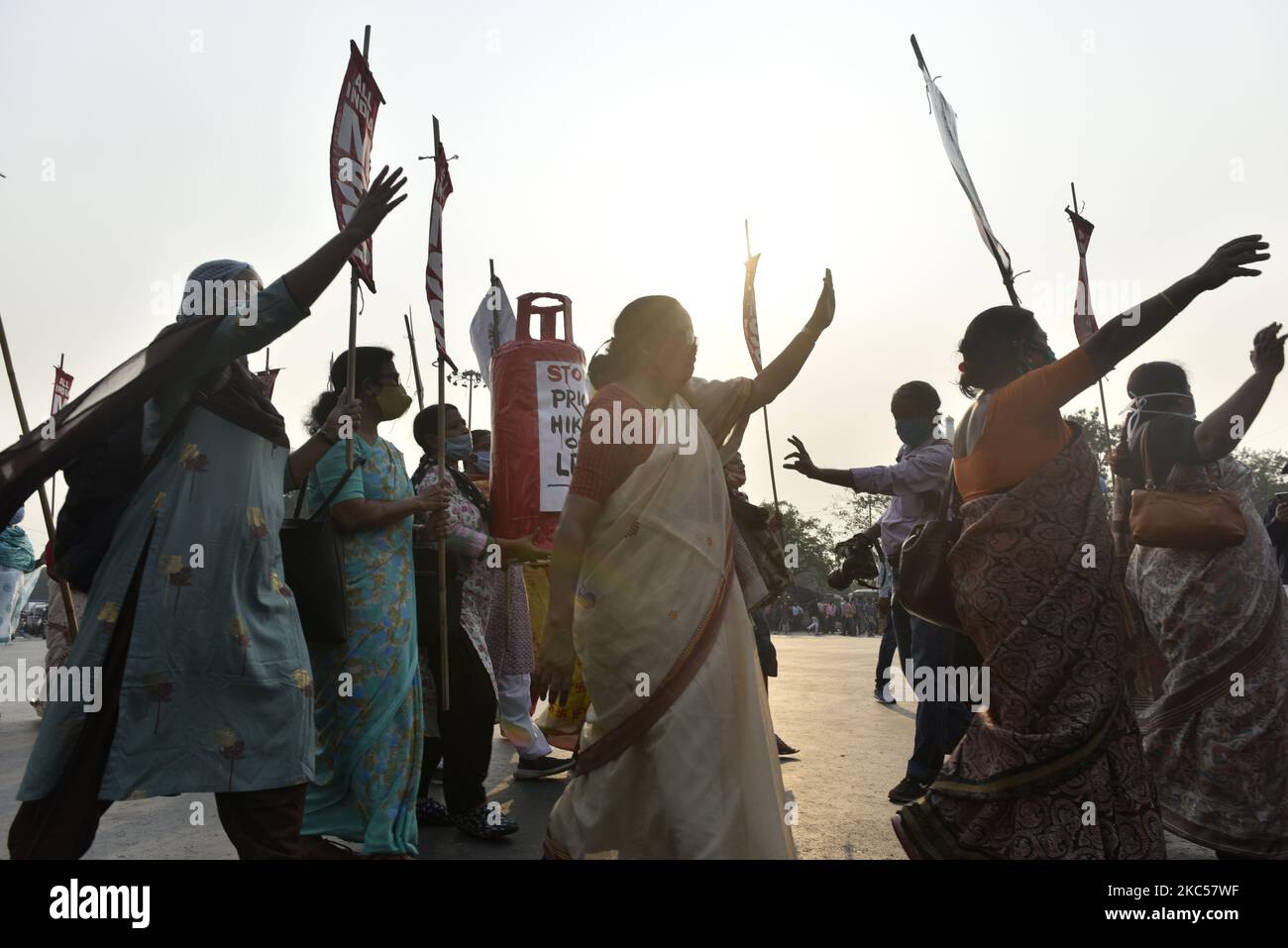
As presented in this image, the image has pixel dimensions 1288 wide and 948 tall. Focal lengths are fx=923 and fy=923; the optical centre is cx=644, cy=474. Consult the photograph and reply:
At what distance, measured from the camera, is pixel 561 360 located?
463 centimetres

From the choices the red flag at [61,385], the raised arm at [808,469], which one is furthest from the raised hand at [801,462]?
the red flag at [61,385]

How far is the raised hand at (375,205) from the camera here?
2369mm

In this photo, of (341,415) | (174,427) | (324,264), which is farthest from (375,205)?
(341,415)

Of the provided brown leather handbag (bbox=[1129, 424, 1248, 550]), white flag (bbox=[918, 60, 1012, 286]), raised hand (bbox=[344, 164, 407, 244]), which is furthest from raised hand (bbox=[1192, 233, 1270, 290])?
raised hand (bbox=[344, 164, 407, 244])

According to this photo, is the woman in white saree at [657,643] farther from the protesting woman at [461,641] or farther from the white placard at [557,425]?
the white placard at [557,425]

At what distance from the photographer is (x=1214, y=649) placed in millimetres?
3625

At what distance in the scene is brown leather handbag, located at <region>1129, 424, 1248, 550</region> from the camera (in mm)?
3658

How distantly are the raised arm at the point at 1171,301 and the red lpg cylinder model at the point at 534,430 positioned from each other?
2.49m

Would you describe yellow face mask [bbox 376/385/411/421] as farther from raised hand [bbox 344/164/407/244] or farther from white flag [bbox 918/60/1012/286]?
white flag [bbox 918/60/1012/286]

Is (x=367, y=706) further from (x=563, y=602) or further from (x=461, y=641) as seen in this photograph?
(x=563, y=602)

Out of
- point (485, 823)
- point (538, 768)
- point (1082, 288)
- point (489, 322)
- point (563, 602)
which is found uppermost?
point (489, 322)

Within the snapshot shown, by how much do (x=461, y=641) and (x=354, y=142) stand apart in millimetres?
2243

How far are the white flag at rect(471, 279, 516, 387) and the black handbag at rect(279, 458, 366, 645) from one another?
131 inches
